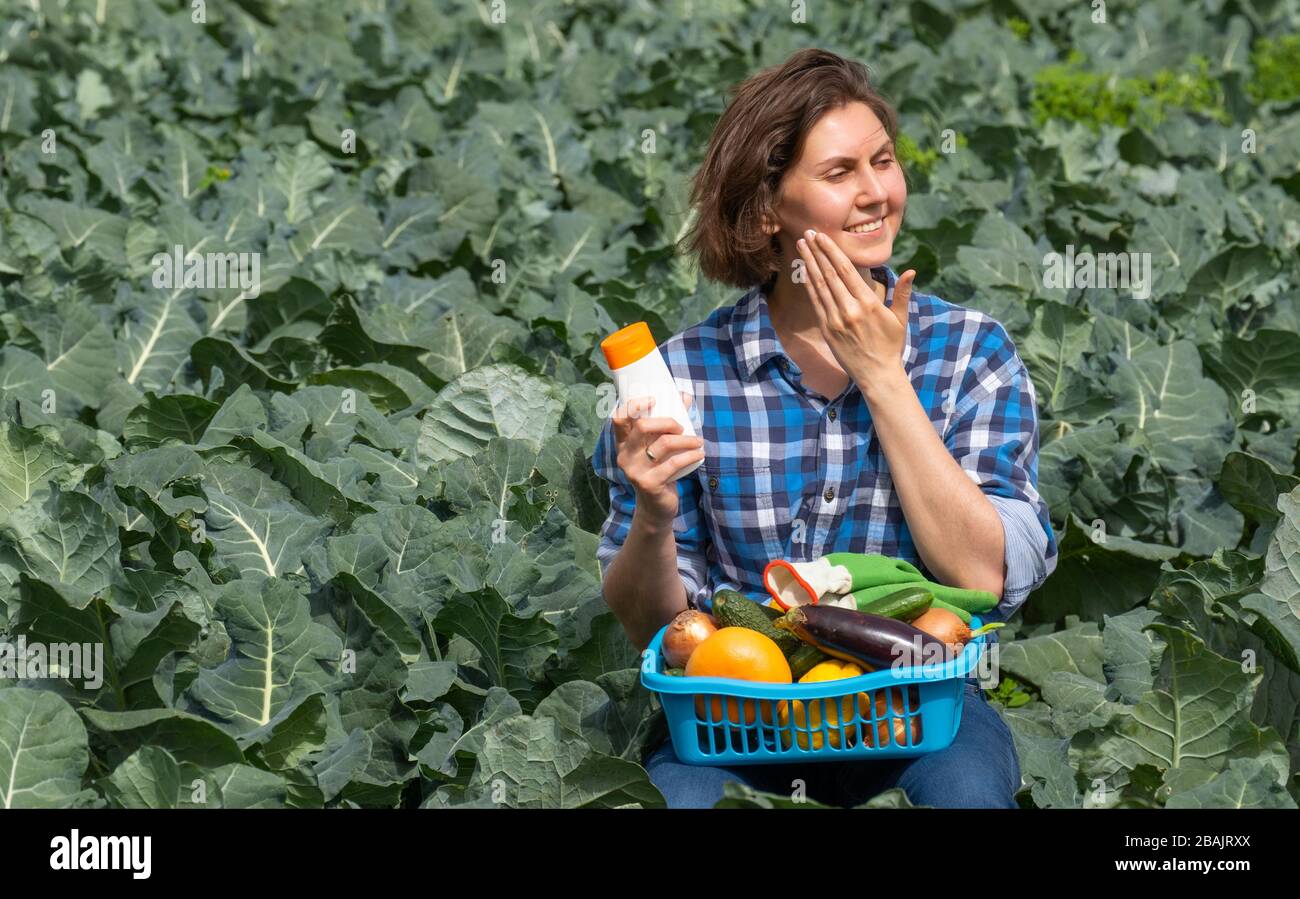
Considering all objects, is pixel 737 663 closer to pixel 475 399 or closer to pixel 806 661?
pixel 806 661

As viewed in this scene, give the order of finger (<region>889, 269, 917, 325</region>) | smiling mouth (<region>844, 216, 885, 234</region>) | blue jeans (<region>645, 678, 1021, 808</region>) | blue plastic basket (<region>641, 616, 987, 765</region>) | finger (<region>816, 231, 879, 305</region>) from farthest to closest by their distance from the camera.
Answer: smiling mouth (<region>844, 216, 885, 234</region>) < finger (<region>889, 269, 917, 325</region>) < finger (<region>816, 231, 879, 305</region>) < blue jeans (<region>645, 678, 1021, 808</region>) < blue plastic basket (<region>641, 616, 987, 765</region>)

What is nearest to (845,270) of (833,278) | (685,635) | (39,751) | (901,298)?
(833,278)

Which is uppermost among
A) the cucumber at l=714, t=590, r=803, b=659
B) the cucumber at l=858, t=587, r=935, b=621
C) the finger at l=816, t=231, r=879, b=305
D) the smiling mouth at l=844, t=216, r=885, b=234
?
the smiling mouth at l=844, t=216, r=885, b=234

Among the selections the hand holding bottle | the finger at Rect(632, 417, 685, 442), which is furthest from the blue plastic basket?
the finger at Rect(632, 417, 685, 442)

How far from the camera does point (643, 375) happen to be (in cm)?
314

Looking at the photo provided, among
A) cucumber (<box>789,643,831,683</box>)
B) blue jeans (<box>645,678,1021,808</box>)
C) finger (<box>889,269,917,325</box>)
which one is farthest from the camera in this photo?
finger (<box>889,269,917,325</box>)

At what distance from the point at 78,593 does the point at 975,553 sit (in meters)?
1.85

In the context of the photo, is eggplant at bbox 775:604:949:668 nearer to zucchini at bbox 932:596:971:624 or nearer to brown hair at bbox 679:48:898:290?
zucchini at bbox 932:596:971:624

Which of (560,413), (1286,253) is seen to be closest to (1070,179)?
(1286,253)

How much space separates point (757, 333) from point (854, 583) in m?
0.63

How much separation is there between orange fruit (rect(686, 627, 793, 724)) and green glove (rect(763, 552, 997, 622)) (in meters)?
0.18

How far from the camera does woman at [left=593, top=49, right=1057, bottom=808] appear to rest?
3.23 meters

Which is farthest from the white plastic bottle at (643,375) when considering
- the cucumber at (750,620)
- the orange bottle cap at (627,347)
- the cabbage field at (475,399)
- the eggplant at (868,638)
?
the cabbage field at (475,399)

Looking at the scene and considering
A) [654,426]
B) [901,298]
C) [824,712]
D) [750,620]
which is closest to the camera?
[824,712]
